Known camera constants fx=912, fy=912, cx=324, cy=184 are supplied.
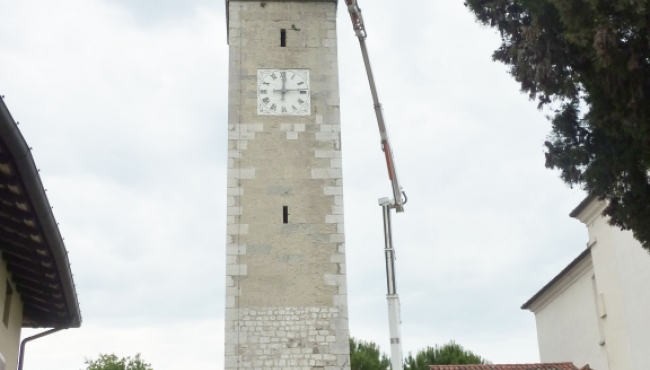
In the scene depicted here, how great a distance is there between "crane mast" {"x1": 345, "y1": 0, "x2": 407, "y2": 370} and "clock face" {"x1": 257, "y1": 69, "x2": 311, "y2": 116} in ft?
7.10

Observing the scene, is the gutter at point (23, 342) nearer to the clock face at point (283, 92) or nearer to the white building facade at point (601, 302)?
the clock face at point (283, 92)

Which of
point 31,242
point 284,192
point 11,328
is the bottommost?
point 11,328

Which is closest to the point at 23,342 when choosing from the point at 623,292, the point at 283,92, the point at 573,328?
the point at 283,92

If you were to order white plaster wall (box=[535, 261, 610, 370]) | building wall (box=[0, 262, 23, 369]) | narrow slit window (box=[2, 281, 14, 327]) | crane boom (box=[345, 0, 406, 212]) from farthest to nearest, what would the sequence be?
A: white plaster wall (box=[535, 261, 610, 370])
crane boom (box=[345, 0, 406, 212])
narrow slit window (box=[2, 281, 14, 327])
building wall (box=[0, 262, 23, 369])

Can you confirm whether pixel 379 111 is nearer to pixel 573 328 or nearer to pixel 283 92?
pixel 283 92

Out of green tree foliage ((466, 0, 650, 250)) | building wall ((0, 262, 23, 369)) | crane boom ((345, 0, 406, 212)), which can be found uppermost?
crane boom ((345, 0, 406, 212))

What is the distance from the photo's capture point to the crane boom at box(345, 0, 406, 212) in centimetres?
1351

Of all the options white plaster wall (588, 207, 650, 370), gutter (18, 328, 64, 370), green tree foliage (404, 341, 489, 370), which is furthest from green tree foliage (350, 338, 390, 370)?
gutter (18, 328, 64, 370)

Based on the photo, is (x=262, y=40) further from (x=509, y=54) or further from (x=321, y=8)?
(x=509, y=54)

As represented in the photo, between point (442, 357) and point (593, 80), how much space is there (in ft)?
90.5

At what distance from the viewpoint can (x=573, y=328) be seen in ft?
76.4

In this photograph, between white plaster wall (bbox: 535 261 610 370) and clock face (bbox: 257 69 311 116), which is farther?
white plaster wall (bbox: 535 261 610 370)

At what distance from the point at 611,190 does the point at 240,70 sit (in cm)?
980

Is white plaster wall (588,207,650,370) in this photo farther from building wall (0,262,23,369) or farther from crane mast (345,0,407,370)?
building wall (0,262,23,369)
